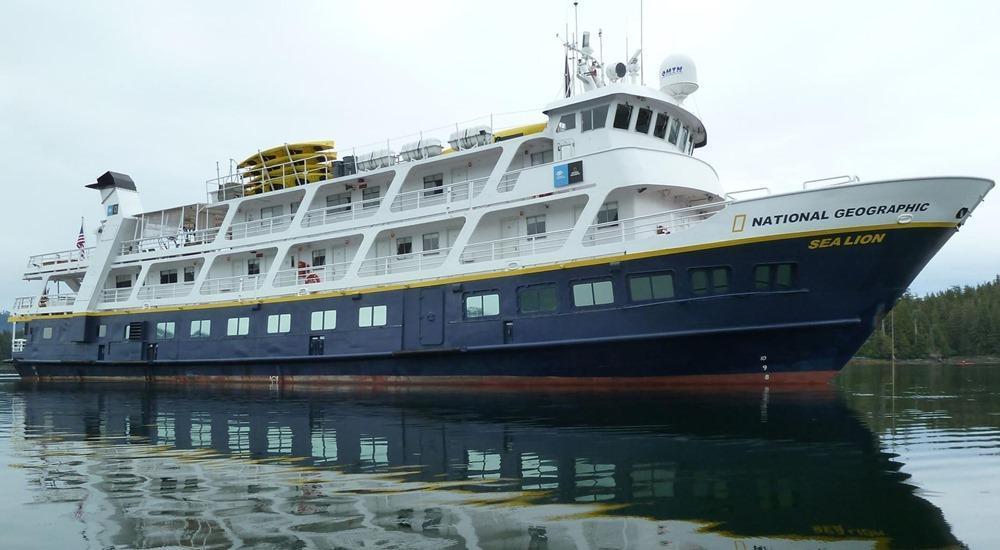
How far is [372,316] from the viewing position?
2122cm

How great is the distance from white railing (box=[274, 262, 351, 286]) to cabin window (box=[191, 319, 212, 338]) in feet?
10.2

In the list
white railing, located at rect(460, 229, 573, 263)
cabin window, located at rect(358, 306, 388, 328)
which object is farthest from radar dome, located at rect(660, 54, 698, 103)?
cabin window, located at rect(358, 306, 388, 328)

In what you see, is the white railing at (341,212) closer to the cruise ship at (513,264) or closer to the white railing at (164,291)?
the cruise ship at (513,264)

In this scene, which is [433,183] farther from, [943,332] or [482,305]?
[943,332]

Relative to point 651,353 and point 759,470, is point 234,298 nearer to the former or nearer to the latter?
point 651,353

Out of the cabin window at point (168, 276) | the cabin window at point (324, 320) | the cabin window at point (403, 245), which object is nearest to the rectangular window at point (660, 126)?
the cabin window at point (403, 245)

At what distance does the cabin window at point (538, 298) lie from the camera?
1798 centimetres

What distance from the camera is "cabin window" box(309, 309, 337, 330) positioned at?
22078 mm

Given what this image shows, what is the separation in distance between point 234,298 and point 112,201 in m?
9.90

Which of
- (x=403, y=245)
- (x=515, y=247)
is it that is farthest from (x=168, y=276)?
(x=515, y=247)

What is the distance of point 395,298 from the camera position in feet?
68.2

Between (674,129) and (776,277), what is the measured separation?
7174mm

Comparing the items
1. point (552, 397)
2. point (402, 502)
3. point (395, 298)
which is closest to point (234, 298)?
point (395, 298)

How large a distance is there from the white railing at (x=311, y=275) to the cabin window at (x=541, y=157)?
7449 millimetres
